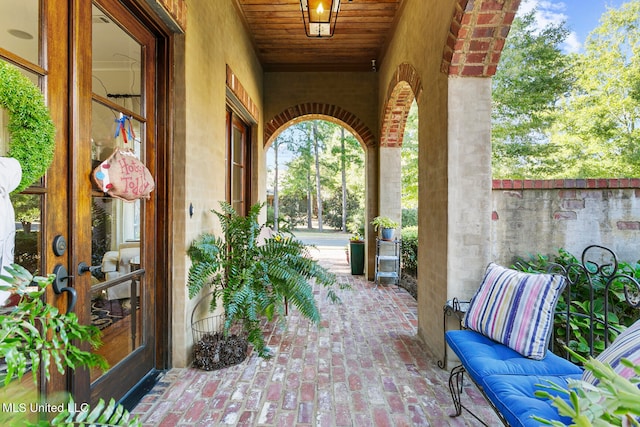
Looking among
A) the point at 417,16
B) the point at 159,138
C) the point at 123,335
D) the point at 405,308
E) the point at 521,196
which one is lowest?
the point at 405,308

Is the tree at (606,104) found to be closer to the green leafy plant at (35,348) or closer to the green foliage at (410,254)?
Answer: the green foliage at (410,254)

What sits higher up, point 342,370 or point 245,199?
point 245,199

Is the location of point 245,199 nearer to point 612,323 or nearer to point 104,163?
point 104,163

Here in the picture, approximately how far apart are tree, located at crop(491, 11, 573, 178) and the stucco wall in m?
7.56

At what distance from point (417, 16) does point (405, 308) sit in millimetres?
3027

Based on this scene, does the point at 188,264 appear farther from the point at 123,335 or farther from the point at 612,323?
the point at 612,323

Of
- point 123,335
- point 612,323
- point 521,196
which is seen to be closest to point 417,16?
point 521,196

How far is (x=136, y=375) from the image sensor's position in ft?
6.31

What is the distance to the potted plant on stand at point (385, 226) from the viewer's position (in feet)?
15.3

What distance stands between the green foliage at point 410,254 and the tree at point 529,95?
15.3 ft

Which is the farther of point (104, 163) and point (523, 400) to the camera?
point (104, 163)

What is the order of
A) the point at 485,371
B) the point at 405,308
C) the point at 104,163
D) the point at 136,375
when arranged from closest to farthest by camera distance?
the point at 485,371 → the point at 104,163 → the point at 136,375 → the point at 405,308

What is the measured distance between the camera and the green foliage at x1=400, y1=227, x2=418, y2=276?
198 inches

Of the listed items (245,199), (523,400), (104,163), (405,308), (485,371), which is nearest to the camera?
(523,400)
